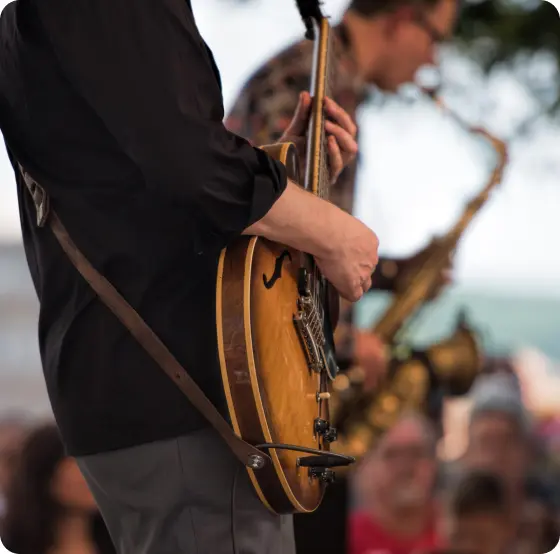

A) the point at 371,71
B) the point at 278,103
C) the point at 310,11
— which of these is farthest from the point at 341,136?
the point at 371,71

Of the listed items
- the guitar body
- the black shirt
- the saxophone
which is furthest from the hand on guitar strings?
the saxophone

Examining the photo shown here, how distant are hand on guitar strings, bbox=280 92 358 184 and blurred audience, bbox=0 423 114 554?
67.9 inches

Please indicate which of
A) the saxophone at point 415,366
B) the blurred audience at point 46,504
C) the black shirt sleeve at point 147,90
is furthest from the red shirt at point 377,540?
the black shirt sleeve at point 147,90

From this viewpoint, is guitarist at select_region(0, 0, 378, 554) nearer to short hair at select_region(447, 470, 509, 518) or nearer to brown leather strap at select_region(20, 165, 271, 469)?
brown leather strap at select_region(20, 165, 271, 469)

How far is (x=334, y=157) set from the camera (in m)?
1.28

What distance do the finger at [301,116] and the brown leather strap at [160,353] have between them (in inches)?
19.6

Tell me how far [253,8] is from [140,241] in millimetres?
2203

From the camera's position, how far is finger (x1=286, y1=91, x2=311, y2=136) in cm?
127

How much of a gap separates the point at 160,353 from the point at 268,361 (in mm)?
118

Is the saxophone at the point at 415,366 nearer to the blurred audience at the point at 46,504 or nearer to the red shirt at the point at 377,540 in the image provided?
the red shirt at the point at 377,540

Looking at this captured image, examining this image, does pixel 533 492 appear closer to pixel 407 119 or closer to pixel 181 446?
pixel 407 119

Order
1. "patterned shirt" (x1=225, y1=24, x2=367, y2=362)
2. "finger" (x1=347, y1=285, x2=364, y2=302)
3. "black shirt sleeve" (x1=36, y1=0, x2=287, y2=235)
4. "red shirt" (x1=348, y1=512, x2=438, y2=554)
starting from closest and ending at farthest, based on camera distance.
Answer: "black shirt sleeve" (x1=36, y1=0, x2=287, y2=235) < "finger" (x1=347, y1=285, x2=364, y2=302) < "patterned shirt" (x1=225, y1=24, x2=367, y2=362) < "red shirt" (x1=348, y1=512, x2=438, y2=554)

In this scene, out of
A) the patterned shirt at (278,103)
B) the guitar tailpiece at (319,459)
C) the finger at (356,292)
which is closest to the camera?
the guitar tailpiece at (319,459)

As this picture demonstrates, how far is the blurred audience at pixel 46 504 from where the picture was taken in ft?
8.73
